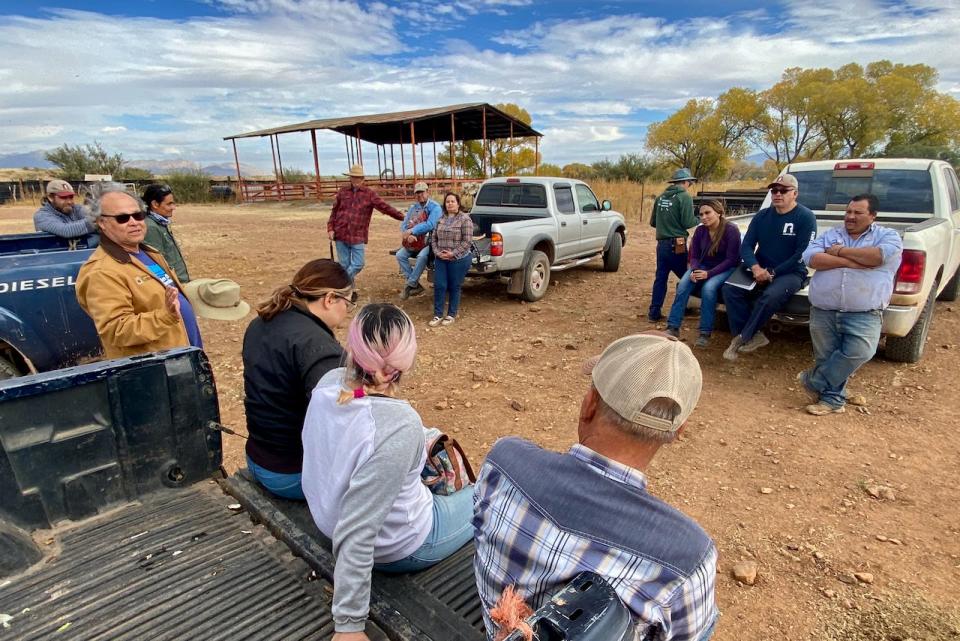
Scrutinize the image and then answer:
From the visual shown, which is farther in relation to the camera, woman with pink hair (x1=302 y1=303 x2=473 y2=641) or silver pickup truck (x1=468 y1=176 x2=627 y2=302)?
silver pickup truck (x1=468 y1=176 x2=627 y2=302)

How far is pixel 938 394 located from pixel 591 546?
504 centimetres

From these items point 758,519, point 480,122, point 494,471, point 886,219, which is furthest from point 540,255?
point 480,122

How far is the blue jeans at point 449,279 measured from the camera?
687 cm

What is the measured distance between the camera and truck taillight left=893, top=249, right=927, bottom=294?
166 inches

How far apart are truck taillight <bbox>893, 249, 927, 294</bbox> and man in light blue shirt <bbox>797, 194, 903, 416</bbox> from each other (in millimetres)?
172

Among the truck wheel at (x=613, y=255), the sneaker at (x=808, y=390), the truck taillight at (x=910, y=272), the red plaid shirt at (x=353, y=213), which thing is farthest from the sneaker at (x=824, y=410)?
the truck wheel at (x=613, y=255)

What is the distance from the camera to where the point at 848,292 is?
4.06 meters

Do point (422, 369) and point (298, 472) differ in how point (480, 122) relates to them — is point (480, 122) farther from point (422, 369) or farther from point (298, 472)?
point (298, 472)

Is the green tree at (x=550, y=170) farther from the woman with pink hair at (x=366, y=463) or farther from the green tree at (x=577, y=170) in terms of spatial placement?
the woman with pink hair at (x=366, y=463)

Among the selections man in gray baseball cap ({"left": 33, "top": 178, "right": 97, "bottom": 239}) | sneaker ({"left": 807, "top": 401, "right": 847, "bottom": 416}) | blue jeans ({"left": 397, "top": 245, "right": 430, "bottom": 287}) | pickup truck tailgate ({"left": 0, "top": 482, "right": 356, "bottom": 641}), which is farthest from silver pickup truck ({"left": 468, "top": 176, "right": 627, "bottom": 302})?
pickup truck tailgate ({"left": 0, "top": 482, "right": 356, "bottom": 641})

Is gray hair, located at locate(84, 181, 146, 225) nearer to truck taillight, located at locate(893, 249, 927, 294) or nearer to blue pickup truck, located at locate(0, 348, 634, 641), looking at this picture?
blue pickup truck, located at locate(0, 348, 634, 641)

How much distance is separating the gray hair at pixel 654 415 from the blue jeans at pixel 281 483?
64.6 inches

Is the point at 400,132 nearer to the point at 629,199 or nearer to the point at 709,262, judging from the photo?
the point at 629,199

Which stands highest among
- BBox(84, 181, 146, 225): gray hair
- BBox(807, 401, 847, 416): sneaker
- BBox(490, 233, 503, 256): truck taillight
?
BBox(84, 181, 146, 225): gray hair
